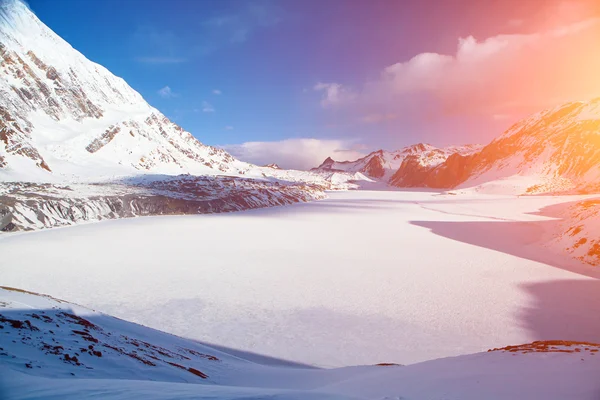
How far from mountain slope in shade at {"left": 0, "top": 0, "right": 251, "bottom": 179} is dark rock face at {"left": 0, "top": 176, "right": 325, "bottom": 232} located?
19.4 meters

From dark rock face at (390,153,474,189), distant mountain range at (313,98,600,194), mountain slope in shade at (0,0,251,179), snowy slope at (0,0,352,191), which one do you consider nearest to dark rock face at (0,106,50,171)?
snowy slope at (0,0,352,191)

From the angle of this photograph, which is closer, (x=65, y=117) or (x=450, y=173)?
(x=65, y=117)

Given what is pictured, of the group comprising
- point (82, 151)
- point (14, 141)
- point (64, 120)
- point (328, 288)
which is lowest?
point (328, 288)

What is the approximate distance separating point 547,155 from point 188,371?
5301 inches

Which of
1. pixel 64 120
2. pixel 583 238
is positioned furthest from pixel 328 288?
pixel 64 120

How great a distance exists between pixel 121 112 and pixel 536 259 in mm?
120947

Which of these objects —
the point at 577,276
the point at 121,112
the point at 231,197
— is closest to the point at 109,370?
the point at 577,276

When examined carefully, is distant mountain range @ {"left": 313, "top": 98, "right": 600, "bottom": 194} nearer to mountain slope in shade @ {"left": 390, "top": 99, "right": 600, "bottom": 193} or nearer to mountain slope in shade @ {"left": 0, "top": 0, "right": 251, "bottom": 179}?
mountain slope in shade @ {"left": 390, "top": 99, "right": 600, "bottom": 193}

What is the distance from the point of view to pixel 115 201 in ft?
128

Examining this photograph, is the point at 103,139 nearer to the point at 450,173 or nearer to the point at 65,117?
the point at 65,117

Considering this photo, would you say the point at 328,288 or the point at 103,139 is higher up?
the point at 103,139

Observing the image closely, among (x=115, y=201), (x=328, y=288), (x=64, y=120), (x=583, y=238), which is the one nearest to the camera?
(x=328, y=288)

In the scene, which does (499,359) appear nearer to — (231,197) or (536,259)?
(536,259)

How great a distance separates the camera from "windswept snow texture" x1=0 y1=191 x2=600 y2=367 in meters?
10.8
